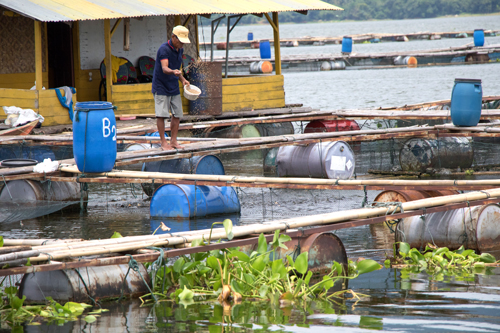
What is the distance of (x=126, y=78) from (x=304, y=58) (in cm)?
3495

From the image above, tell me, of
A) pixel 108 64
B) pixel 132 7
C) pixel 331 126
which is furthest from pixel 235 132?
pixel 132 7

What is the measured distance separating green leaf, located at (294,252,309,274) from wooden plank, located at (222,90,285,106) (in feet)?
37.2

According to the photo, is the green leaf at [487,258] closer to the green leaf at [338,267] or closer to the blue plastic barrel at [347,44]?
the green leaf at [338,267]

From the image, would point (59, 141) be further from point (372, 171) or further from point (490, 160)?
point (490, 160)

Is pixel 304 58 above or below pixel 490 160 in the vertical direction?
above

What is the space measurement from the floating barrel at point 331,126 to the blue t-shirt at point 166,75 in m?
6.72

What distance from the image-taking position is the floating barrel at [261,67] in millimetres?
43188

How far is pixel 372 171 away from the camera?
13141 millimetres

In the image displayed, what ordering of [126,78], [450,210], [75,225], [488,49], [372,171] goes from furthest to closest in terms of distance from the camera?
[488,49]
[126,78]
[372,171]
[75,225]
[450,210]

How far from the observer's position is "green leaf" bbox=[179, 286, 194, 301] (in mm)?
5836

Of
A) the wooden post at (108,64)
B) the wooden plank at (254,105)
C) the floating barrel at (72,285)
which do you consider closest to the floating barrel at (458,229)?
the floating barrel at (72,285)

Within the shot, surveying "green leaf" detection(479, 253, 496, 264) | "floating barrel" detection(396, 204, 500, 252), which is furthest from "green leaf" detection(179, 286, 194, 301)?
"green leaf" detection(479, 253, 496, 264)

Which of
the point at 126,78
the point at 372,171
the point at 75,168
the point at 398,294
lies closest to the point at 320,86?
the point at 126,78

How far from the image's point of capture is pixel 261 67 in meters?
43.2
